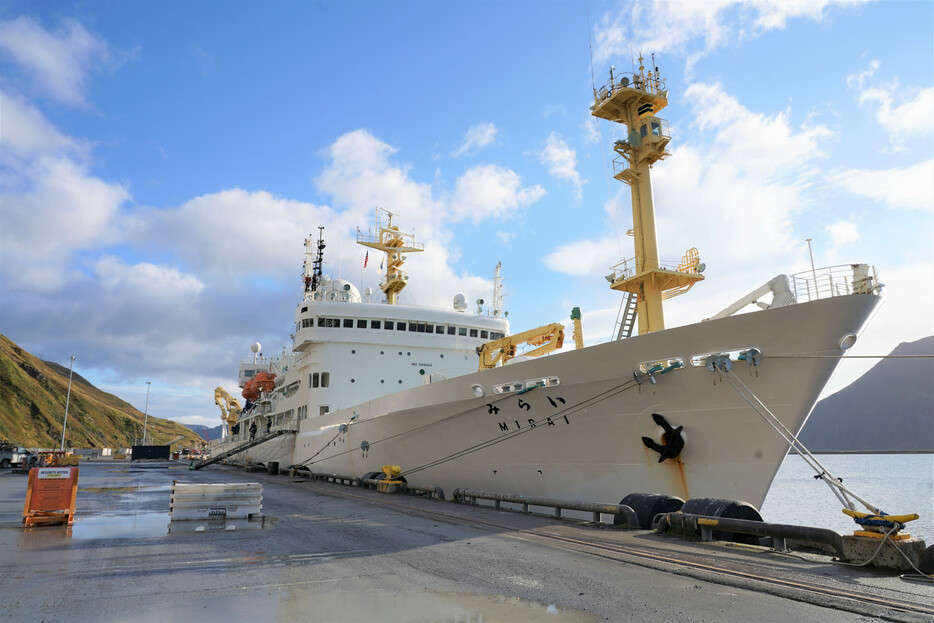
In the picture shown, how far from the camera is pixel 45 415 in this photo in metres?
89.9

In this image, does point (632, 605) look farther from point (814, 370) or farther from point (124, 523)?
point (124, 523)

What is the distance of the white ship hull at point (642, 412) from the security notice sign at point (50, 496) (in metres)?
7.29

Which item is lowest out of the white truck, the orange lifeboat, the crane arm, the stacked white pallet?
the stacked white pallet

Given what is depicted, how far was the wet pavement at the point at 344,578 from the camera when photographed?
4688mm

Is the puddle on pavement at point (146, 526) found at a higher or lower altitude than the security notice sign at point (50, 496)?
lower

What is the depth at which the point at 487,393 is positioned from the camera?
12414 millimetres

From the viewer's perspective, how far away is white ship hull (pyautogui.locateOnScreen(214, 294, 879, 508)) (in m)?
8.97

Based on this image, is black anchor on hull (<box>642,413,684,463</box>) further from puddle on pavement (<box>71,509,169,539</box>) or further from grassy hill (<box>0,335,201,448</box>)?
grassy hill (<box>0,335,201,448</box>)

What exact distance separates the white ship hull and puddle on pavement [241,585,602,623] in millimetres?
5734

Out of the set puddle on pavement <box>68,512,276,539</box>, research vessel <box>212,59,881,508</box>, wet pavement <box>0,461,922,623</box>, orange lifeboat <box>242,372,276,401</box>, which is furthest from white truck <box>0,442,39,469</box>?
wet pavement <box>0,461,922,623</box>

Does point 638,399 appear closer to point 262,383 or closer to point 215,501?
point 215,501

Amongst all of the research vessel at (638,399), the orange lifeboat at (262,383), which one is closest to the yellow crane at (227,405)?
the orange lifeboat at (262,383)

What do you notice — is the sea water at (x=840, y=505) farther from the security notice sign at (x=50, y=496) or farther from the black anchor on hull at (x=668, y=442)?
the security notice sign at (x=50, y=496)

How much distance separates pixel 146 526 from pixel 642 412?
885cm
